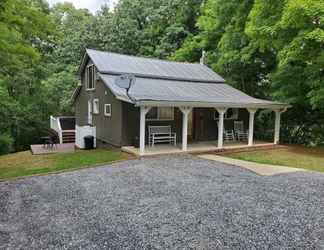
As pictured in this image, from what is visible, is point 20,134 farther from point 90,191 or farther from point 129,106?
point 90,191

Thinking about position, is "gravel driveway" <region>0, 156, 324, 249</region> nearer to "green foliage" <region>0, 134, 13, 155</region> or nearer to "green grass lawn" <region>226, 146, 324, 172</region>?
"green grass lawn" <region>226, 146, 324, 172</region>

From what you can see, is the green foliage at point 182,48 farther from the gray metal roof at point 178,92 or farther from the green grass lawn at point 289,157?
the gray metal roof at point 178,92

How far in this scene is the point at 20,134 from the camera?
17703mm

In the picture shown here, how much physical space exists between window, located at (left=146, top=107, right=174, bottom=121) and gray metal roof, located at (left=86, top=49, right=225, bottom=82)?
2.02 meters

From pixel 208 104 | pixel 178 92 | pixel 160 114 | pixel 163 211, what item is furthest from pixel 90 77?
pixel 163 211

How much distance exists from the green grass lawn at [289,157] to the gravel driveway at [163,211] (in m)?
1.58

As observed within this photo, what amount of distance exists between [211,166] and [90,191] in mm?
3934

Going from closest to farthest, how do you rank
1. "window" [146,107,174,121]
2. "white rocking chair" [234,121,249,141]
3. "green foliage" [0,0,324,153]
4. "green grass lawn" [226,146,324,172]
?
1. "green foliage" [0,0,324,153]
2. "green grass lawn" [226,146,324,172]
3. "window" [146,107,174,121]
4. "white rocking chair" [234,121,249,141]

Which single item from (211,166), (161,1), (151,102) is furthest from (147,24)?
(211,166)

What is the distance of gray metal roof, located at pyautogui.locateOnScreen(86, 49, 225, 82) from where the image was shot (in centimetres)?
1227

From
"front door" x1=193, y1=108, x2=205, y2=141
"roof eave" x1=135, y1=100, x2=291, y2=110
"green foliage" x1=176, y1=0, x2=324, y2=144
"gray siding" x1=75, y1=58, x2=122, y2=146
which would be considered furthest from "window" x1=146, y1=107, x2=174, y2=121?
"green foliage" x1=176, y1=0, x2=324, y2=144

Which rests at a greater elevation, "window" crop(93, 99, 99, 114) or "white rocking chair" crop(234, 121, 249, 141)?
"window" crop(93, 99, 99, 114)

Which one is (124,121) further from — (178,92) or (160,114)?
(178,92)

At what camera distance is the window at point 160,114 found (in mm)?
11289
